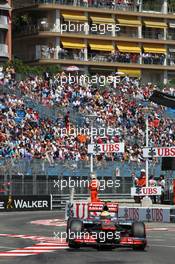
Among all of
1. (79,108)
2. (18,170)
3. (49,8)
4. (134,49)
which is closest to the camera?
(18,170)

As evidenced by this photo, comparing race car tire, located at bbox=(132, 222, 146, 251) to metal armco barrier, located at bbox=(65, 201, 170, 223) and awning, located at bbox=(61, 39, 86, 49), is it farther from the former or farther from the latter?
awning, located at bbox=(61, 39, 86, 49)

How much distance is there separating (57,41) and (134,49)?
321 inches

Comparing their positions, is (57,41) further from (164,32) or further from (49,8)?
(164,32)

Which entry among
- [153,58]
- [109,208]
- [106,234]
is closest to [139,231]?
[106,234]

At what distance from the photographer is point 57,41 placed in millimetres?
77750

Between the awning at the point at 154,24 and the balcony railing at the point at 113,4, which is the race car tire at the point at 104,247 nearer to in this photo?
the balcony railing at the point at 113,4

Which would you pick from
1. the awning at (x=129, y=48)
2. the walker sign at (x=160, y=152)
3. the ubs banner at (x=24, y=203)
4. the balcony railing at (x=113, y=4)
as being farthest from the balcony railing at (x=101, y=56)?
the walker sign at (x=160, y=152)

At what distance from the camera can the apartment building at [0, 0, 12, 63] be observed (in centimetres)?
7101

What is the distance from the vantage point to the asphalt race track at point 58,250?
20375 millimetres

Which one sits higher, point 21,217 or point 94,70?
point 94,70

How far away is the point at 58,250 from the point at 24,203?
23.6 m

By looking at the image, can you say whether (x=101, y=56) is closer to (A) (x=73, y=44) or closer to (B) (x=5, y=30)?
(A) (x=73, y=44)

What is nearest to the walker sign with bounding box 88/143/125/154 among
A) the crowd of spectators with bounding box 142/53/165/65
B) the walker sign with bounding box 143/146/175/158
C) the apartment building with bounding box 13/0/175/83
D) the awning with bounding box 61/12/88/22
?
the walker sign with bounding box 143/146/175/158

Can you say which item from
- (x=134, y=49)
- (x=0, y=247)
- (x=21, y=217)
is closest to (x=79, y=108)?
(x=21, y=217)
